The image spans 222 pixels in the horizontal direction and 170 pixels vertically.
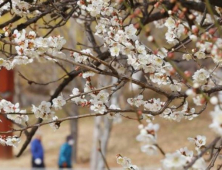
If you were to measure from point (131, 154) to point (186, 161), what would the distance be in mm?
14649

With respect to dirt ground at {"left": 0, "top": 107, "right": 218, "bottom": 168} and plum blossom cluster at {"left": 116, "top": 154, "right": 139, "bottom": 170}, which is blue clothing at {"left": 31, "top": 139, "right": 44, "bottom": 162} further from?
plum blossom cluster at {"left": 116, "top": 154, "right": 139, "bottom": 170}

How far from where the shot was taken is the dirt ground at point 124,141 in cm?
1584

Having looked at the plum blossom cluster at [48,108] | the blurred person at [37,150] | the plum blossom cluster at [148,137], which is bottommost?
the plum blossom cluster at [148,137]

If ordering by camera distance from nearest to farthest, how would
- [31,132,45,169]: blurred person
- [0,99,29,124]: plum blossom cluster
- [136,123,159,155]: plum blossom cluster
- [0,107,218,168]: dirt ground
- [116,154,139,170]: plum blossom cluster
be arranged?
[136,123,159,155]: plum blossom cluster, [116,154,139,170]: plum blossom cluster, [0,99,29,124]: plum blossom cluster, [31,132,45,169]: blurred person, [0,107,218,168]: dirt ground

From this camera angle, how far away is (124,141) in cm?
1864

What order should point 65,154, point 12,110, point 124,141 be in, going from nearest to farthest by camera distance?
point 12,110
point 65,154
point 124,141

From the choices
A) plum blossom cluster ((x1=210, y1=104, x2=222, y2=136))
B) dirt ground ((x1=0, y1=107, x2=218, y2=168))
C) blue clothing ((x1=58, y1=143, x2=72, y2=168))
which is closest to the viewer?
plum blossom cluster ((x1=210, y1=104, x2=222, y2=136))

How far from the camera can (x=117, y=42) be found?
2.89 meters

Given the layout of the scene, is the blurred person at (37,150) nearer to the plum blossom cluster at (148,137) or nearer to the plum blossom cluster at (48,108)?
the plum blossom cluster at (48,108)

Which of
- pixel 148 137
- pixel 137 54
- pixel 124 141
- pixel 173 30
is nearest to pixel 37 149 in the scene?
pixel 124 141

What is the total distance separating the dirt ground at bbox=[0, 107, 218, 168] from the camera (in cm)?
1584

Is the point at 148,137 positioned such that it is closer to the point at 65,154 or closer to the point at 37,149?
the point at 37,149

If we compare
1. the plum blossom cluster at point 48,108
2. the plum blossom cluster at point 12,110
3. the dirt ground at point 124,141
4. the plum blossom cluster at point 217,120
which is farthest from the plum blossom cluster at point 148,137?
the dirt ground at point 124,141

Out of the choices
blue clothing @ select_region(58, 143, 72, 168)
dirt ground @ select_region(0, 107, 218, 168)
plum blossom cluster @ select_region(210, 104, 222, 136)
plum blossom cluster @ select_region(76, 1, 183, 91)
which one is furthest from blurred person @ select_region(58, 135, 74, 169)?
plum blossom cluster @ select_region(210, 104, 222, 136)
